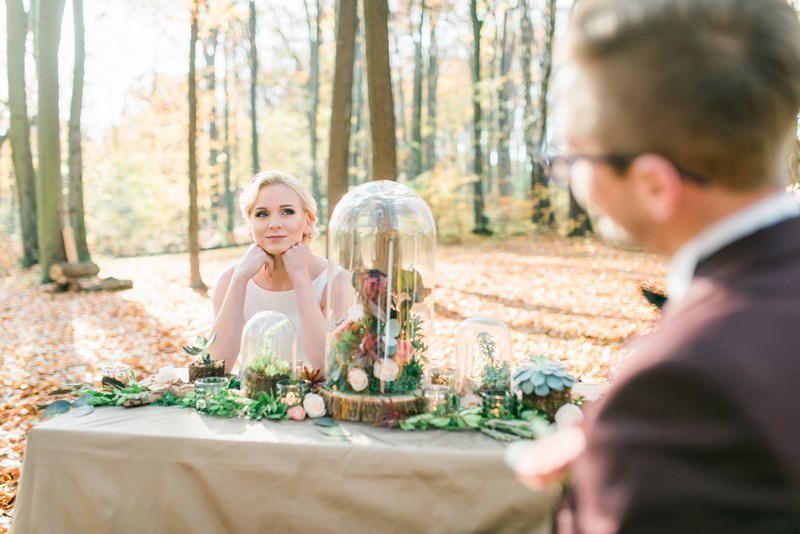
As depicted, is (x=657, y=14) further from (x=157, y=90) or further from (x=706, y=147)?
(x=157, y=90)

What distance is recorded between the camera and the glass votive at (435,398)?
2.21 m

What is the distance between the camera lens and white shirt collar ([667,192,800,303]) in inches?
34.7

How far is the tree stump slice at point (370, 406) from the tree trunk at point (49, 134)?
11.3 metres

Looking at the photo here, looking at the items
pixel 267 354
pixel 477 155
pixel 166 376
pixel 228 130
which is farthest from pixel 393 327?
pixel 228 130

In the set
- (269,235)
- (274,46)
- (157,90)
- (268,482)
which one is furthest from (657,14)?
(274,46)

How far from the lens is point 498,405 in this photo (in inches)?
87.4

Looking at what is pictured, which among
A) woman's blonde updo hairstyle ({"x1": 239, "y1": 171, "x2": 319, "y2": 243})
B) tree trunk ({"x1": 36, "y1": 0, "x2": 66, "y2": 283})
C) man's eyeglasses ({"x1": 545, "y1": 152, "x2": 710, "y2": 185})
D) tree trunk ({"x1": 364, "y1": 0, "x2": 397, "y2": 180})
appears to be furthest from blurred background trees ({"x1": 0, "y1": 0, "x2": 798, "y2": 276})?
man's eyeglasses ({"x1": 545, "y1": 152, "x2": 710, "y2": 185})

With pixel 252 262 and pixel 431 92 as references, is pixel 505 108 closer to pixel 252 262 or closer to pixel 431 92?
pixel 431 92

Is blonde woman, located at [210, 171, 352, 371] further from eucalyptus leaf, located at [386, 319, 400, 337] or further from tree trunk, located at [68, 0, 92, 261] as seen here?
tree trunk, located at [68, 0, 92, 261]

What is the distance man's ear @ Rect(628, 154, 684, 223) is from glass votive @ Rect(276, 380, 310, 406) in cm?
162

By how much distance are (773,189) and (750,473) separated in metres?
0.40

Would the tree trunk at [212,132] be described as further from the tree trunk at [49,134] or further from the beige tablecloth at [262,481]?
the beige tablecloth at [262,481]

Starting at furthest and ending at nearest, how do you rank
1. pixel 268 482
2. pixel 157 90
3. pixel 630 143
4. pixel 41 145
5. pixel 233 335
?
1. pixel 157 90
2. pixel 41 145
3. pixel 233 335
4. pixel 268 482
5. pixel 630 143

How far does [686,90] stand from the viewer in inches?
33.6
